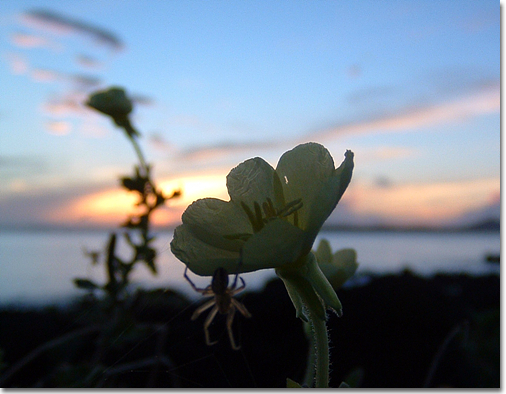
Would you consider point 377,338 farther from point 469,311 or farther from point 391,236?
point 469,311

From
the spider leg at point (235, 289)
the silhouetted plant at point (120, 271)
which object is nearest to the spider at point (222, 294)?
the spider leg at point (235, 289)

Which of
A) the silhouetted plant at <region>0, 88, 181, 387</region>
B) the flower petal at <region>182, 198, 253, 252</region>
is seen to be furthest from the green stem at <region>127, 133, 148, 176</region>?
the flower petal at <region>182, 198, 253, 252</region>

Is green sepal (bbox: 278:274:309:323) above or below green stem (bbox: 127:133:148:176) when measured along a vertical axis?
below

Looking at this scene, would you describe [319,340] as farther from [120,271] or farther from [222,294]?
[120,271]

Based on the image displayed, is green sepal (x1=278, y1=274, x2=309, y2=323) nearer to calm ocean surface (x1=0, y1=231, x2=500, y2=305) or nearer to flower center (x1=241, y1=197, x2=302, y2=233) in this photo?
flower center (x1=241, y1=197, x2=302, y2=233)

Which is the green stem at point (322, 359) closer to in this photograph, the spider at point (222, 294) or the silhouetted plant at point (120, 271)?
the spider at point (222, 294)

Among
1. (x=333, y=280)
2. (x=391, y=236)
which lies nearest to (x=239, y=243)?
(x=333, y=280)

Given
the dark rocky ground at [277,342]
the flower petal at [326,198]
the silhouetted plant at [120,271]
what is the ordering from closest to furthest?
the flower petal at [326,198] < the dark rocky ground at [277,342] < the silhouetted plant at [120,271]
